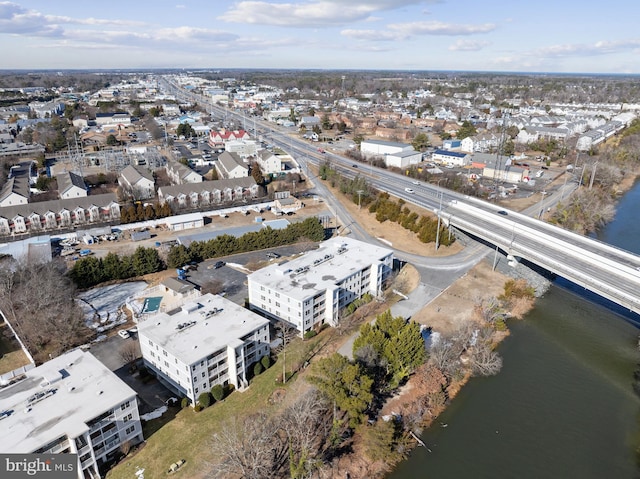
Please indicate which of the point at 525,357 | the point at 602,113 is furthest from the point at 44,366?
the point at 602,113

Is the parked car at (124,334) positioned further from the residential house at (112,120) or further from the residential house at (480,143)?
the residential house at (112,120)

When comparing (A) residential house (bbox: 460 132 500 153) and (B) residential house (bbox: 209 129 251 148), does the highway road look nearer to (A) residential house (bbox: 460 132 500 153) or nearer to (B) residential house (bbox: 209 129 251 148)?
(A) residential house (bbox: 460 132 500 153)

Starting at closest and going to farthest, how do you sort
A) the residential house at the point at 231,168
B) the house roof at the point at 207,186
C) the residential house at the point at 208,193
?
the residential house at the point at 208,193, the house roof at the point at 207,186, the residential house at the point at 231,168

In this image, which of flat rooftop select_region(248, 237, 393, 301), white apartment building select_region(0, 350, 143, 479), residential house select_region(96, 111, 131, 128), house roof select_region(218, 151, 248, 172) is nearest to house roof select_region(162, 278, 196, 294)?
flat rooftop select_region(248, 237, 393, 301)

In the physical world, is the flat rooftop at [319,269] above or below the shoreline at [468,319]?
above

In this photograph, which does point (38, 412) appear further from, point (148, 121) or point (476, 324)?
point (148, 121)

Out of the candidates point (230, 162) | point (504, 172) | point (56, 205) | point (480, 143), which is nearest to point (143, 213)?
point (56, 205)

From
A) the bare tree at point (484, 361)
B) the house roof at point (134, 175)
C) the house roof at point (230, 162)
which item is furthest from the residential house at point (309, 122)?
the bare tree at point (484, 361)
